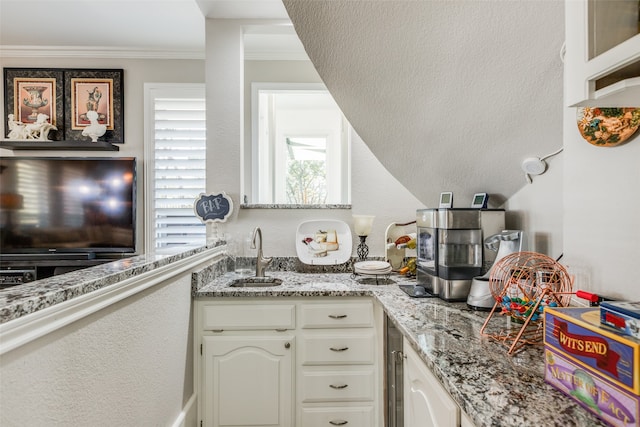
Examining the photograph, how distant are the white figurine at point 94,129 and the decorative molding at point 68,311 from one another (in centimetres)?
235

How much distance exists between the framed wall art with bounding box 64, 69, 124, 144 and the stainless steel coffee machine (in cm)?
294

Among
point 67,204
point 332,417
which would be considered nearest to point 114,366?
point 332,417

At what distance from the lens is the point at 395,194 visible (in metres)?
2.54

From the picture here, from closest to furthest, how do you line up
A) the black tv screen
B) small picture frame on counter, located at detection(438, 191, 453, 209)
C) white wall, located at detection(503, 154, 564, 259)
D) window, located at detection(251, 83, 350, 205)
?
white wall, located at detection(503, 154, 564, 259) < small picture frame on counter, located at detection(438, 191, 453, 209) < the black tv screen < window, located at detection(251, 83, 350, 205)

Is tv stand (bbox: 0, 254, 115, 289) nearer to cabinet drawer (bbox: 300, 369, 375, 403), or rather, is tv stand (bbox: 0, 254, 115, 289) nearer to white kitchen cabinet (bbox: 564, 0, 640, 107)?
cabinet drawer (bbox: 300, 369, 375, 403)

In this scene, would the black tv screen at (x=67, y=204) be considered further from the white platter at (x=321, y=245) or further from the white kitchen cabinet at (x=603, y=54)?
the white kitchen cabinet at (x=603, y=54)

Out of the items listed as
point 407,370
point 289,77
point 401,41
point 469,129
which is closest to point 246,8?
point 289,77

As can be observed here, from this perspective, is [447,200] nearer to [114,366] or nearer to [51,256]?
[114,366]

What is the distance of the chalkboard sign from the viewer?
241 cm

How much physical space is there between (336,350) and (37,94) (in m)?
3.50

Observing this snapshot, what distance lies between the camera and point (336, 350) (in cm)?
189

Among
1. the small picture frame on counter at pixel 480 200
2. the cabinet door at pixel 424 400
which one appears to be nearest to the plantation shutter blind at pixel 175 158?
the small picture frame on counter at pixel 480 200

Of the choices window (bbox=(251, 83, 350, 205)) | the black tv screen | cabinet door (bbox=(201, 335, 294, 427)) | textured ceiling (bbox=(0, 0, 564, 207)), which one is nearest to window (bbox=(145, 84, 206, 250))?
the black tv screen

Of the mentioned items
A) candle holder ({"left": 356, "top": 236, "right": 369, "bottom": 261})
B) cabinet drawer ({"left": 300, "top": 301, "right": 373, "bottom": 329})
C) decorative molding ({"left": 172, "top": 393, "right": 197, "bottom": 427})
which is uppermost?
candle holder ({"left": 356, "top": 236, "right": 369, "bottom": 261})
